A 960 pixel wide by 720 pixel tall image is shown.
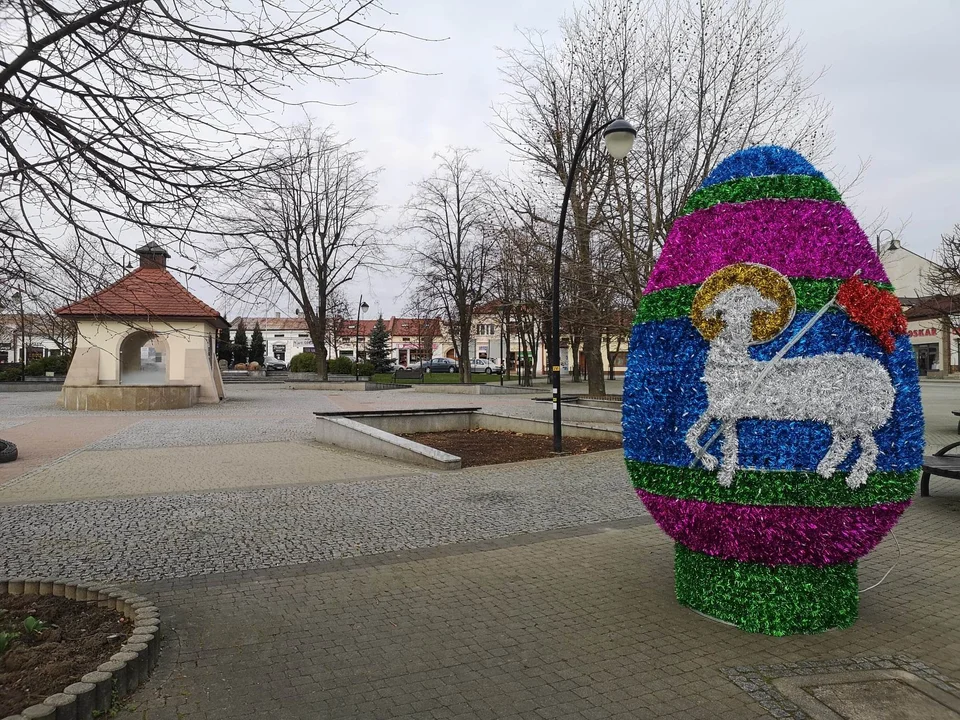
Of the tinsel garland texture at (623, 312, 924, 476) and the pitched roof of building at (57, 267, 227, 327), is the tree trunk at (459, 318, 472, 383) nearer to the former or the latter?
the pitched roof of building at (57, 267, 227, 327)

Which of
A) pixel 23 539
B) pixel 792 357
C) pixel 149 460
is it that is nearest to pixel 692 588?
pixel 792 357

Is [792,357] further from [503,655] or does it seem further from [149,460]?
[149,460]

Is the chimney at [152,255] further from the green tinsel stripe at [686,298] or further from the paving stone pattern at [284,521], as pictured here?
the green tinsel stripe at [686,298]

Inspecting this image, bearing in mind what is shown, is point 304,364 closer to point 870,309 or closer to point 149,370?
point 149,370

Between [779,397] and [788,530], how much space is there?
848 millimetres

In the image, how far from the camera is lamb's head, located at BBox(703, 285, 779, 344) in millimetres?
4230

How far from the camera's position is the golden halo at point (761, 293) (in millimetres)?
4188

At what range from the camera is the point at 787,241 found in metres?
4.32

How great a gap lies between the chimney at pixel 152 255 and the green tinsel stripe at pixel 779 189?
378 cm

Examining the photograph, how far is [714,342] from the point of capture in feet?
14.1

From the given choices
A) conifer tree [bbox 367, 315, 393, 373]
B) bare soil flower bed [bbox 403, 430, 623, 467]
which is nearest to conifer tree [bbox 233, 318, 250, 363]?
conifer tree [bbox 367, 315, 393, 373]

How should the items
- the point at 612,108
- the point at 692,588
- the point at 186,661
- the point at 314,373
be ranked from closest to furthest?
the point at 186,661
the point at 692,588
the point at 612,108
the point at 314,373

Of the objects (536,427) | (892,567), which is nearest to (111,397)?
(536,427)

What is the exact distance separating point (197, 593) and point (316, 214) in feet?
122
